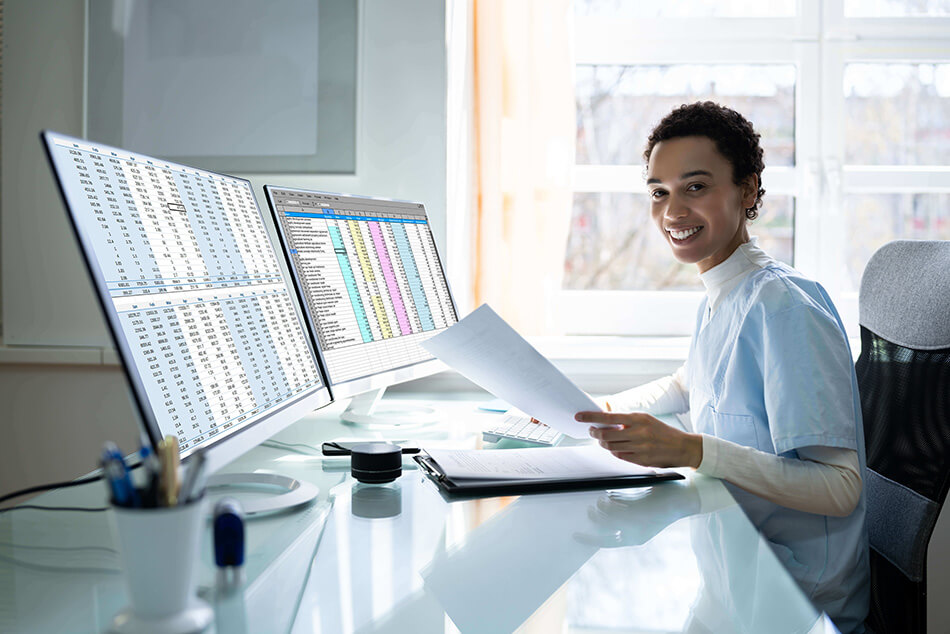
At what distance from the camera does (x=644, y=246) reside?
2.22 metres

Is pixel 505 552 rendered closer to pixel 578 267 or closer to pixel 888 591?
pixel 888 591

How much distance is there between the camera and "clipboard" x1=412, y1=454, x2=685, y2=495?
0.99m

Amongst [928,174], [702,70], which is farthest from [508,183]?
[928,174]

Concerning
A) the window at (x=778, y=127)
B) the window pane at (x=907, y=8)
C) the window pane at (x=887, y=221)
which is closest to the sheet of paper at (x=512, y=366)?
the window at (x=778, y=127)

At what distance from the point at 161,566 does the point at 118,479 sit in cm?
7

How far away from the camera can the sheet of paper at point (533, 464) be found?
3.36 feet

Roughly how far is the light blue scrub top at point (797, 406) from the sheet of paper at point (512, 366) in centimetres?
25

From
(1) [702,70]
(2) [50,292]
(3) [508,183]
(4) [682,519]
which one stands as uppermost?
(1) [702,70]

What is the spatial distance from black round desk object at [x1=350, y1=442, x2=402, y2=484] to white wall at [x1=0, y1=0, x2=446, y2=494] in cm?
96

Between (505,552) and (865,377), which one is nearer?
(505,552)

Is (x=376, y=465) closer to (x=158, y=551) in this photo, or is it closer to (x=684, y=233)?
(x=158, y=551)

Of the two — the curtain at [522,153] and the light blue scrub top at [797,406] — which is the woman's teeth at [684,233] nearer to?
the light blue scrub top at [797,406]

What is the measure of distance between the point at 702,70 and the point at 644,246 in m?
0.54

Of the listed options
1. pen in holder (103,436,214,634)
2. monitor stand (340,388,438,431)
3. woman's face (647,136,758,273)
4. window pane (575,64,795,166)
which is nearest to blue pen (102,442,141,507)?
pen in holder (103,436,214,634)
